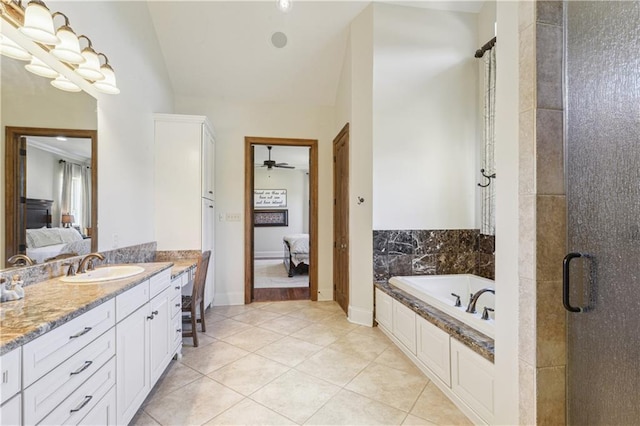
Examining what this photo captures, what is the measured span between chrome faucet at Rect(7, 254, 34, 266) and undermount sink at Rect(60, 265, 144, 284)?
0.61ft

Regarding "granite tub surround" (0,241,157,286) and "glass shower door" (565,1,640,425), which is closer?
"glass shower door" (565,1,640,425)

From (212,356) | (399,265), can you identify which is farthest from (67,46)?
(399,265)

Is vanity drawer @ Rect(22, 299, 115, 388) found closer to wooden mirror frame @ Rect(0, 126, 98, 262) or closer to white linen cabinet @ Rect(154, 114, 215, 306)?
wooden mirror frame @ Rect(0, 126, 98, 262)

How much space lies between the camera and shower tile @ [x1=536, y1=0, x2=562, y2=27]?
1.16 metres

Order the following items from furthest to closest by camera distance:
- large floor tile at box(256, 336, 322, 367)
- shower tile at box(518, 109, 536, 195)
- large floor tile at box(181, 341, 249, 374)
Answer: large floor tile at box(256, 336, 322, 367)
large floor tile at box(181, 341, 249, 374)
shower tile at box(518, 109, 536, 195)

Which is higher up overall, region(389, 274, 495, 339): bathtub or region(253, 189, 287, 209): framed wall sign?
region(253, 189, 287, 209): framed wall sign

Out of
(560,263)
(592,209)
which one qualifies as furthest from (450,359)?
(592,209)

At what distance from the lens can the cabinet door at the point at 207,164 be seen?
3.38 meters

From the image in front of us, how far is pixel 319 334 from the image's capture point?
3047 mm

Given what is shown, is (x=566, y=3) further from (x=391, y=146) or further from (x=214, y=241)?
(x=214, y=241)

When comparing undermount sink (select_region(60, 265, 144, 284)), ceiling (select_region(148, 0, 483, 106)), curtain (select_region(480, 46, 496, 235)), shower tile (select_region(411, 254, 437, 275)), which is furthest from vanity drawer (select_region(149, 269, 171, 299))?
curtain (select_region(480, 46, 496, 235))

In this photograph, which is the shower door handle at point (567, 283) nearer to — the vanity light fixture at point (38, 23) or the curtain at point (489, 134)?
the curtain at point (489, 134)

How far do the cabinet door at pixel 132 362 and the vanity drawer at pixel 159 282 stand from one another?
12 cm

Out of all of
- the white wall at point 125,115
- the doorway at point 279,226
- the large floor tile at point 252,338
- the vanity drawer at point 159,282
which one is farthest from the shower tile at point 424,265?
the white wall at point 125,115
